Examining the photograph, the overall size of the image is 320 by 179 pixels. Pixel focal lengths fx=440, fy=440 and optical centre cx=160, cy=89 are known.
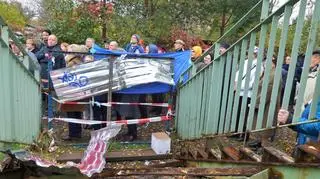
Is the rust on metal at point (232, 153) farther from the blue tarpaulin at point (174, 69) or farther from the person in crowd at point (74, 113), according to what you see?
the person in crowd at point (74, 113)

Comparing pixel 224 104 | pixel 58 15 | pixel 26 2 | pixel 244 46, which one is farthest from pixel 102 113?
pixel 26 2

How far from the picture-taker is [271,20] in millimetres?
3369

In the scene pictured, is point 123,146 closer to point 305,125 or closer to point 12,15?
point 305,125

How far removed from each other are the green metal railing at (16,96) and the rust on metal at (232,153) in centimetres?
208

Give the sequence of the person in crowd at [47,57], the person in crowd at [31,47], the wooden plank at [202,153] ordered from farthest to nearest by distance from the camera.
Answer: the person in crowd at [31,47]
the person in crowd at [47,57]
the wooden plank at [202,153]

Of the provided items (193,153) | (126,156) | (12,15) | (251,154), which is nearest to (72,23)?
(126,156)

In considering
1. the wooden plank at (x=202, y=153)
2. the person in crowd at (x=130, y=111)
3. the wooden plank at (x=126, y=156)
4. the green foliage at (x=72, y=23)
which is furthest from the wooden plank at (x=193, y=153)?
the green foliage at (x=72, y=23)

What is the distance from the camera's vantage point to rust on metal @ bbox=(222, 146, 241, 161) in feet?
13.0

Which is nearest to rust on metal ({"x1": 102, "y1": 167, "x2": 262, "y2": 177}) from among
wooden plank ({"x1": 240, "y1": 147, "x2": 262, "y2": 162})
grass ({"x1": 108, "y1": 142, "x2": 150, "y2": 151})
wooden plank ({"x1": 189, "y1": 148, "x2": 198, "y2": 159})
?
wooden plank ({"x1": 240, "y1": 147, "x2": 262, "y2": 162})

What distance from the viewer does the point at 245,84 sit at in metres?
3.88

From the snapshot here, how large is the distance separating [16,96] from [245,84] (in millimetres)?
2403

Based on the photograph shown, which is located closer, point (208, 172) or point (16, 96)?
point (208, 172)

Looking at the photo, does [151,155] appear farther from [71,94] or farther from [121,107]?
[71,94]

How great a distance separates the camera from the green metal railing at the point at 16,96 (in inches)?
157
